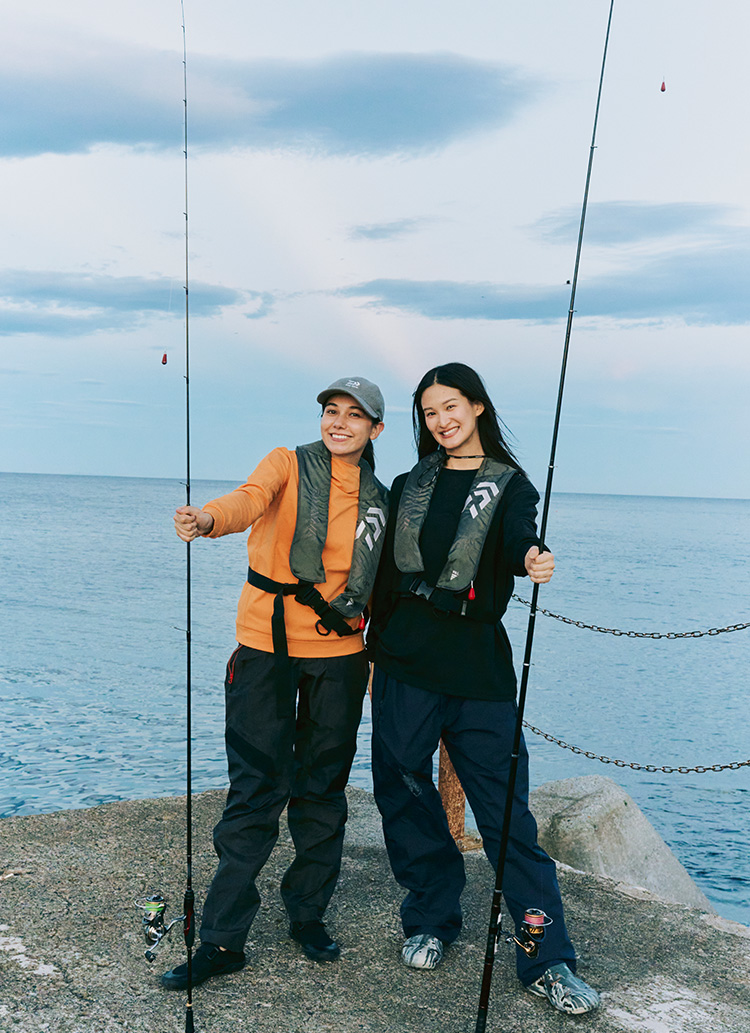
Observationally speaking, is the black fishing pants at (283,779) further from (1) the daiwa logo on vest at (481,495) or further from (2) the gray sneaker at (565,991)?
(2) the gray sneaker at (565,991)

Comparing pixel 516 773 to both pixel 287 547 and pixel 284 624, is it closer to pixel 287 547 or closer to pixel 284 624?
pixel 284 624

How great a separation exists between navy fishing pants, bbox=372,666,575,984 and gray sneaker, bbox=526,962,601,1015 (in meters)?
0.03

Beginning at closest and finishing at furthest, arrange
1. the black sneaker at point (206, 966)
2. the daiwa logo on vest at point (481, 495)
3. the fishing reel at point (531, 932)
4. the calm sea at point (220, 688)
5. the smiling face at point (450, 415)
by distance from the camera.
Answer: the fishing reel at point (531, 932) → the black sneaker at point (206, 966) → the daiwa logo on vest at point (481, 495) → the smiling face at point (450, 415) → the calm sea at point (220, 688)

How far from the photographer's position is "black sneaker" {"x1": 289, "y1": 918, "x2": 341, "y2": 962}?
283cm

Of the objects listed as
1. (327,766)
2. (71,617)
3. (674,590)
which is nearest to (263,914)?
(327,766)

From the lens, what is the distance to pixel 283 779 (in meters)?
2.79

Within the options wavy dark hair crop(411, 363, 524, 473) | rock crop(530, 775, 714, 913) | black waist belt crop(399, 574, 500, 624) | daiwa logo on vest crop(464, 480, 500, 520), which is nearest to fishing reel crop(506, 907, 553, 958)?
black waist belt crop(399, 574, 500, 624)

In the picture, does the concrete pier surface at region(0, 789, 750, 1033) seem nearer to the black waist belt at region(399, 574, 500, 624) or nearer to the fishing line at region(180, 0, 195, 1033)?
the fishing line at region(180, 0, 195, 1033)

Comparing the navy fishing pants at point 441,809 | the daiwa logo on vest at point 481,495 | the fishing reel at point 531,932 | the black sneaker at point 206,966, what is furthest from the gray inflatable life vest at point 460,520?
the black sneaker at point 206,966

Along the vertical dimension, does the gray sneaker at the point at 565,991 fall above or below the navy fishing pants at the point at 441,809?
below

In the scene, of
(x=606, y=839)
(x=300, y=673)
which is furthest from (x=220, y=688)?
(x=300, y=673)

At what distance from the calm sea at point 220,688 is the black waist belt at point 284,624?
484 centimetres

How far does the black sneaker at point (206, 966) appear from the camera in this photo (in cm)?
262

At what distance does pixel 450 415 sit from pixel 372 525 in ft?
1.53
